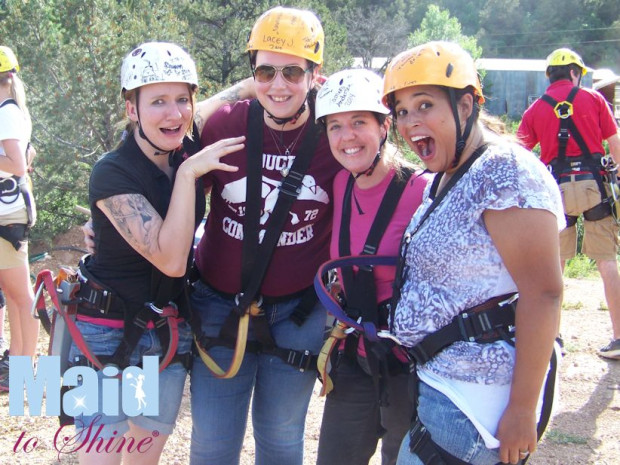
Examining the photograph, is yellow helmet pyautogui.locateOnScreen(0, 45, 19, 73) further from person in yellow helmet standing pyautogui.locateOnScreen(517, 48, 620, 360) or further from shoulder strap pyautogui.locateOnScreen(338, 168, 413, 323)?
person in yellow helmet standing pyautogui.locateOnScreen(517, 48, 620, 360)

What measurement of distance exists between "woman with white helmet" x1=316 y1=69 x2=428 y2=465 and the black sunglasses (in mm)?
196

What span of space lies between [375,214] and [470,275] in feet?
2.92

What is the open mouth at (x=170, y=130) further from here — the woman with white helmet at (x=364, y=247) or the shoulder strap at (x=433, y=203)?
the shoulder strap at (x=433, y=203)

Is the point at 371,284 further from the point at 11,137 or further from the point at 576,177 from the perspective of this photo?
the point at 576,177

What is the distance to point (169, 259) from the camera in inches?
115

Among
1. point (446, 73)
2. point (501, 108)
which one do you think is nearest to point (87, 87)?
point (446, 73)

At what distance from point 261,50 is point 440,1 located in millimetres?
89130

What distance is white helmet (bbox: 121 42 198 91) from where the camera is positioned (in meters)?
3.04

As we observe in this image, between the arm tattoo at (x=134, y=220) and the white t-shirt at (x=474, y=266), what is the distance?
1.23 metres

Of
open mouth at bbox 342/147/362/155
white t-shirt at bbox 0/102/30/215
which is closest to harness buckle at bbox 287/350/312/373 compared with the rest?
open mouth at bbox 342/147/362/155

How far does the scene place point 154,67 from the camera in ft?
9.99

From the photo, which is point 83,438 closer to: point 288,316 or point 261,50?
point 288,316

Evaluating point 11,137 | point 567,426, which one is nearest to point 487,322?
point 567,426

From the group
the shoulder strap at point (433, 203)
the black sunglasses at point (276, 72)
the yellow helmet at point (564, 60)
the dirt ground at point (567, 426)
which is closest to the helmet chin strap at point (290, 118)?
the black sunglasses at point (276, 72)
